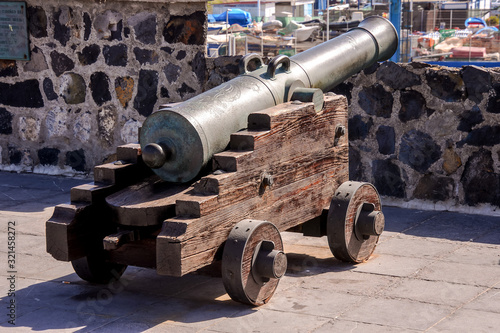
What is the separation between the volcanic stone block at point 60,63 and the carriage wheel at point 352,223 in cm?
363

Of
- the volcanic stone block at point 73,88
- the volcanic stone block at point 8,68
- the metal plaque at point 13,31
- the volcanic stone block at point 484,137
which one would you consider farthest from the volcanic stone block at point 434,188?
the volcanic stone block at point 8,68

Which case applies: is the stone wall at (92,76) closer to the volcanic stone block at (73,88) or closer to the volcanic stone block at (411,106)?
the volcanic stone block at (73,88)

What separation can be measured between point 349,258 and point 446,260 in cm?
63

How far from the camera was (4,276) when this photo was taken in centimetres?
460

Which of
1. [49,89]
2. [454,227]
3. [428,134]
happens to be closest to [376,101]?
[428,134]

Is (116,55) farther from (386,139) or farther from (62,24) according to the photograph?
(386,139)

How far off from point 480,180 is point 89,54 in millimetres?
3766

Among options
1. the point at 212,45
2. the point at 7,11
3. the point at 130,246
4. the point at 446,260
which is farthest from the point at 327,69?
the point at 212,45

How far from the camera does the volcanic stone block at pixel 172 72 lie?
23.2ft

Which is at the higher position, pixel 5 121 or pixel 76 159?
pixel 5 121

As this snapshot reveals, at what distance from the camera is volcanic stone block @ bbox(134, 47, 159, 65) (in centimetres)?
712

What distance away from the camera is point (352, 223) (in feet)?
15.4

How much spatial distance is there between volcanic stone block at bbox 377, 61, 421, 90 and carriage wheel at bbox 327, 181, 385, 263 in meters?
1.63

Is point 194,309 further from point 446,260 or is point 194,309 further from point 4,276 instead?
point 446,260
